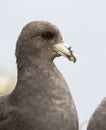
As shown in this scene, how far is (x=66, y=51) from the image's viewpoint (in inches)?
364

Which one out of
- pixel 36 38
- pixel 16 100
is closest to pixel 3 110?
pixel 16 100

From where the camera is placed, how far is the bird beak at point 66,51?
926 cm

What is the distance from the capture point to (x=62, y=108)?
30.1ft

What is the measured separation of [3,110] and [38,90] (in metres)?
0.40

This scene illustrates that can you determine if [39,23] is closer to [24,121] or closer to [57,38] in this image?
[57,38]

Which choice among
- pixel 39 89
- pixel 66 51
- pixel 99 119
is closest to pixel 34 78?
pixel 39 89

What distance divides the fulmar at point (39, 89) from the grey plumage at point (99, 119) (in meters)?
0.86

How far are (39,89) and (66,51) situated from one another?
0.44 m

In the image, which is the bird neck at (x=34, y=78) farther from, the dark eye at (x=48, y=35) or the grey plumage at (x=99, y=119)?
the grey plumage at (x=99, y=119)

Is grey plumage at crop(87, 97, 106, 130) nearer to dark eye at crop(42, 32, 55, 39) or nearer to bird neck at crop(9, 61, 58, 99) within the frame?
bird neck at crop(9, 61, 58, 99)

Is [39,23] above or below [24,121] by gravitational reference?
above

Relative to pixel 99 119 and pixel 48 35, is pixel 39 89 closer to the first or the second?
pixel 48 35

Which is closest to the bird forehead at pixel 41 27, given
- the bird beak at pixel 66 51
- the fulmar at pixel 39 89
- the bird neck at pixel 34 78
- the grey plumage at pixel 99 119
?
the fulmar at pixel 39 89

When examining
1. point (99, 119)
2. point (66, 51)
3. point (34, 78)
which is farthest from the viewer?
point (99, 119)
